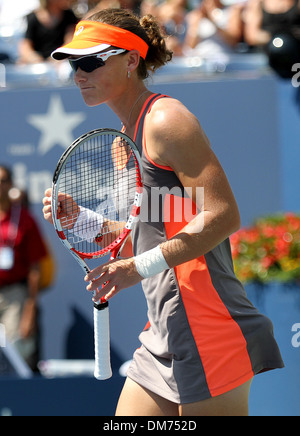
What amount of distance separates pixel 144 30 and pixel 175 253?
0.73 meters

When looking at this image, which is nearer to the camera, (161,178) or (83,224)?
(161,178)

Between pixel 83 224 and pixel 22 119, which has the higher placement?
pixel 83 224

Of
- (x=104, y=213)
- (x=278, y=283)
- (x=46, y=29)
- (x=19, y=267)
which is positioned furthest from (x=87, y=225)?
(x=46, y=29)

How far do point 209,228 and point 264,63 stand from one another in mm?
3155

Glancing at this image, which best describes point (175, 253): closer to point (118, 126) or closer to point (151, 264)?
point (151, 264)

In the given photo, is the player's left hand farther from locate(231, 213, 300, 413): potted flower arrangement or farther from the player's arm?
locate(231, 213, 300, 413): potted flower arrangement

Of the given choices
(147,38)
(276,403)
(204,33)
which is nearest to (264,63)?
(204,33)

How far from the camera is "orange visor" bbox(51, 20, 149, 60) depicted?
2127 mm

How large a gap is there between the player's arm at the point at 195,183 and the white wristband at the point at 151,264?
0.05 ft

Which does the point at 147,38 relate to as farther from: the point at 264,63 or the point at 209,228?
the point at 264,63

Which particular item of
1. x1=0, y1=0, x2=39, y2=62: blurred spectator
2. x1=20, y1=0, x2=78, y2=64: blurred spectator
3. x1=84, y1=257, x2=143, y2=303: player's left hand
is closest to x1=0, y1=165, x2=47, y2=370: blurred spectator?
x1=20, y1=0, x2=78, y2=64: blurred spectator

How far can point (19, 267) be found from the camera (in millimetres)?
5223

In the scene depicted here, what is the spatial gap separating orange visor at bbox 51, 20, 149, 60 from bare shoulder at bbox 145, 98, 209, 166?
0.25 m

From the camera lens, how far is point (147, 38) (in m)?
2.28
